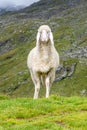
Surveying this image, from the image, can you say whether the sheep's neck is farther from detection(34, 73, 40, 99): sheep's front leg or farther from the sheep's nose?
detection(34, 73, 40, 99): sheep's front leg

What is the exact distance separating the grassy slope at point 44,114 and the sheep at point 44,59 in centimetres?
381

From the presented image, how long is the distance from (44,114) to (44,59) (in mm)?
7473

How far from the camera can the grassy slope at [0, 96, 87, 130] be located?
1466 cm

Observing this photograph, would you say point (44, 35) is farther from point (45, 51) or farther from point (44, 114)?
point (44, 114)

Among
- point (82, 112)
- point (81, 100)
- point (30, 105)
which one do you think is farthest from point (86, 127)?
point (81, 100)

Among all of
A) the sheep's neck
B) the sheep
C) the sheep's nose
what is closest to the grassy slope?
the sheep

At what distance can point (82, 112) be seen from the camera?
56.7 feet

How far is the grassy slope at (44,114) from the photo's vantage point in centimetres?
1466

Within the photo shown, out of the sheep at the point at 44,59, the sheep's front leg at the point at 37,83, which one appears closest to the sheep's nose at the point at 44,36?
the sheep at the point at 44,59

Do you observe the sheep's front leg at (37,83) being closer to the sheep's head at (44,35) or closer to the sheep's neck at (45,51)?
the sheep's neck at (45,51)

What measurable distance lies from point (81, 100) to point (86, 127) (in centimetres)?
608

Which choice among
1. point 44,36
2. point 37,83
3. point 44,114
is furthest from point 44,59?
point 44,114

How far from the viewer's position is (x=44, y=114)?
17234 mm

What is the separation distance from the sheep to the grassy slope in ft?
12.5
